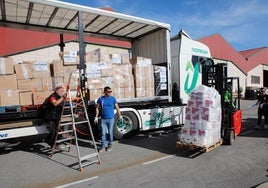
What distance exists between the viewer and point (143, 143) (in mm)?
7719

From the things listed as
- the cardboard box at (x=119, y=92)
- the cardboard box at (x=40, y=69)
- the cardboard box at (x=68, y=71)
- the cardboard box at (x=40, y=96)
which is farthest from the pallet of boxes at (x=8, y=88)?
the cardboard box at (x=119, y=92)

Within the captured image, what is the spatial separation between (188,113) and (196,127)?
40cm

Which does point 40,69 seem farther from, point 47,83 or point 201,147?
point 201,147

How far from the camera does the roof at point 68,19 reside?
707 centimetres

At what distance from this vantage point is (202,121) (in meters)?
6.14

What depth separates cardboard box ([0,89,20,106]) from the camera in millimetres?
6355

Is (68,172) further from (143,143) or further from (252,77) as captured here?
(252,77)

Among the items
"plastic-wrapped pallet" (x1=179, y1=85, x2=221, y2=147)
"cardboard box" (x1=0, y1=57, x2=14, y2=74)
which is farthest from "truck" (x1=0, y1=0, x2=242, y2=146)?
"plastic-wrapped pallet" (x1=179, y1=85, x2=221, y2=147)

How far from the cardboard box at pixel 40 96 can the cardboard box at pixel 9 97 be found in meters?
0.40

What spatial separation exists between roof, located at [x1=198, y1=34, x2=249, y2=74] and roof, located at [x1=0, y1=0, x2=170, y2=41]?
18.6 metres

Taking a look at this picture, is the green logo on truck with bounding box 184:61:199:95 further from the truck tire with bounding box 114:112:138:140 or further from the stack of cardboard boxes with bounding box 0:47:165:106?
the truck tire with bounding box 114:112:138:140

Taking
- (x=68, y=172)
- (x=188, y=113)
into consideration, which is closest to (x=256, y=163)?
(x=188, y=113)

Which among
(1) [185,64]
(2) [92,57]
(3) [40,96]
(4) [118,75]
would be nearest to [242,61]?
(1) [185,64]

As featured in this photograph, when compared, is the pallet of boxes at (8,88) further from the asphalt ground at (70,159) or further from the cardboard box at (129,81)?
the cardboard box at (129,81)
